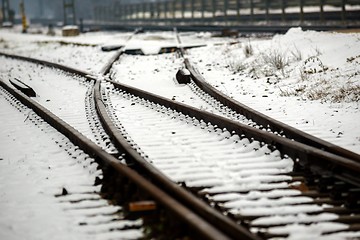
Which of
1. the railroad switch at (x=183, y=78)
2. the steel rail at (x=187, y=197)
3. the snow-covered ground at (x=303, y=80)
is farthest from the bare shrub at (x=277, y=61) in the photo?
the steel rail at (x=187, y=197)

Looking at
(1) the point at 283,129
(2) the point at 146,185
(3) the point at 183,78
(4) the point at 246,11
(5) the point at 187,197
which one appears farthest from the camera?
(4) the point at 246,11

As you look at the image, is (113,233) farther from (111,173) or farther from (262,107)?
(262,107)

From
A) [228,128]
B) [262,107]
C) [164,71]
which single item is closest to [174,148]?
[228,128]

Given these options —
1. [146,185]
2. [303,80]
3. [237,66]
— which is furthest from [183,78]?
[146,185]

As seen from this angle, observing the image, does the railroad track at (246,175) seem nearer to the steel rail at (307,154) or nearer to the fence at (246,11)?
the steel rail at (307,154)

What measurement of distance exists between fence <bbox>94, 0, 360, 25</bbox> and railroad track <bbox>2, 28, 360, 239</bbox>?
1762cm

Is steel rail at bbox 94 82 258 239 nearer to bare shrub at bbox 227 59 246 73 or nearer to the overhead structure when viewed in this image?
bare shrub at bbox 227 59 246 73

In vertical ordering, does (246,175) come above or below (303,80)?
below

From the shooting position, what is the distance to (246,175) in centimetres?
438

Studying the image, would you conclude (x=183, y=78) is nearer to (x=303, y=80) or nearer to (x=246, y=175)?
(x=303, y=80)

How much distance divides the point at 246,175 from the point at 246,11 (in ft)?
87.7

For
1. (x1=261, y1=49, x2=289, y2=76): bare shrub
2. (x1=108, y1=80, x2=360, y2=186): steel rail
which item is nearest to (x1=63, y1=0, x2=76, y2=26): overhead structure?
(x1=261, y1=49, x2=289, y2=76): bare shrub

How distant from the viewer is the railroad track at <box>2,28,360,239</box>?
11.1 ft

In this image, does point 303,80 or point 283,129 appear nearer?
point 283,129
